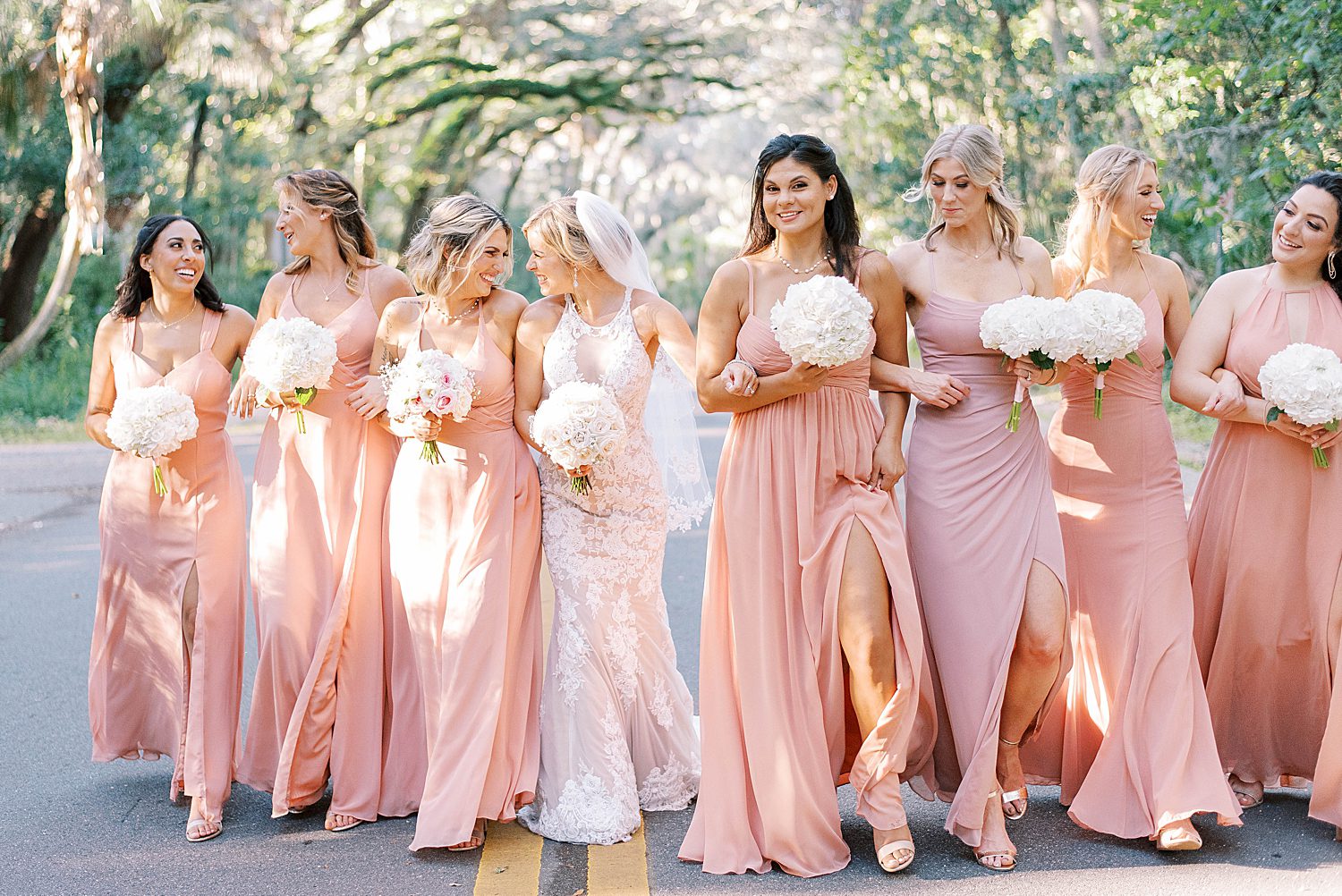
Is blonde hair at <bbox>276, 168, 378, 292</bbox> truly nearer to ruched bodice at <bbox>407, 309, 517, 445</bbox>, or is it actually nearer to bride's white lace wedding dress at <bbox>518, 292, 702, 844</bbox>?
ruched bodice at <bbox>407, 309, 517, 445</bbox>

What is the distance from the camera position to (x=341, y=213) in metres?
6.05

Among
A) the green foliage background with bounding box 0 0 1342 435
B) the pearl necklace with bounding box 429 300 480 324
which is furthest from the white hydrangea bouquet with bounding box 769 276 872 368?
the green foliage background with bounding box 0 0 1342 435

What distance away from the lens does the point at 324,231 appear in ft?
19.9

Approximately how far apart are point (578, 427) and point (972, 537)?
153cm

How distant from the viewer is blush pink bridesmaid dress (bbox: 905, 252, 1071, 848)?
5.08 meters

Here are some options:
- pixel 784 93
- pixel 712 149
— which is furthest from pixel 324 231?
pixel 712 149

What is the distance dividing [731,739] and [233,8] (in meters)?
21.5

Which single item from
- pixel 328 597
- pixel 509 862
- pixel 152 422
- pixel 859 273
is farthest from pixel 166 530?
pixel 859 273

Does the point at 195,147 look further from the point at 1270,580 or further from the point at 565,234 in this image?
the point at 1270,580

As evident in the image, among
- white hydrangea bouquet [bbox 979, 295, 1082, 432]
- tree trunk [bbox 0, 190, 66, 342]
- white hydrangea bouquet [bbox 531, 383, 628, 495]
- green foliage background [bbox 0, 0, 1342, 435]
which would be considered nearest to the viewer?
white hydrangea bouquet [bbox 979, 295, 1082, 432]

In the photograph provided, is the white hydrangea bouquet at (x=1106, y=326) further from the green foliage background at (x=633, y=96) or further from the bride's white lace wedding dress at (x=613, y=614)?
the green foliage background at (x=633, y=96)

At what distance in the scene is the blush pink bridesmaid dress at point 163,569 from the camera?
231 inches

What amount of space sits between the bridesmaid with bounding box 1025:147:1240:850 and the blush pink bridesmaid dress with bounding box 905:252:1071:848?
12.7 inches

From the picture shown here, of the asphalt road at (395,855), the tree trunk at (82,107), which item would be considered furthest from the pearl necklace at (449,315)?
the tree trunk at (82,107)
